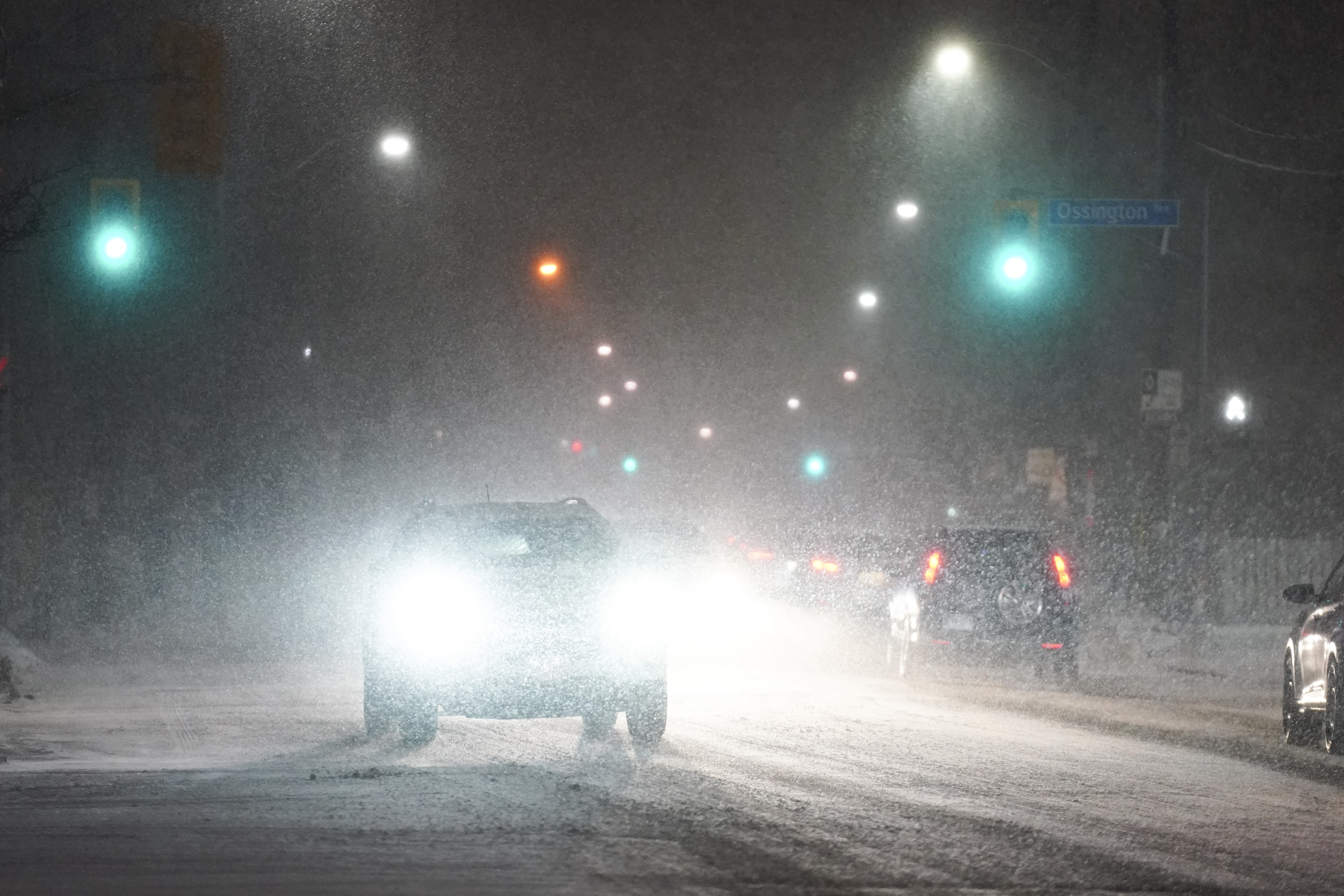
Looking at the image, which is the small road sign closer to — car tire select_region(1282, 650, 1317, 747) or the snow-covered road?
the snow-covered road

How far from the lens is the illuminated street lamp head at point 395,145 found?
94.6ft

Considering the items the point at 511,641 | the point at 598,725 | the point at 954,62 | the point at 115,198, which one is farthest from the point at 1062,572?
the point at 115,198

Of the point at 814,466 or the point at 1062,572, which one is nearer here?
the point at 1062,572

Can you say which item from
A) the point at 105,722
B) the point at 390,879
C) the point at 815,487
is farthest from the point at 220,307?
the point at 815,487

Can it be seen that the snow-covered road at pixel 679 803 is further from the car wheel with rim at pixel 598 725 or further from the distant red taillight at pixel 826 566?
the distant red taillight at pixel 826 566

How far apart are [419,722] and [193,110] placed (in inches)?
265

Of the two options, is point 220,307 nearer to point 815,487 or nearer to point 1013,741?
point 1013,741

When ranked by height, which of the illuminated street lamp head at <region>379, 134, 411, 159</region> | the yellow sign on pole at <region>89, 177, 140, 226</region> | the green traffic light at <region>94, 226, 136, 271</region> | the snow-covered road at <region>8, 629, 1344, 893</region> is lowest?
the snow-covered road at <region>8, 629, 1344, 893</region>

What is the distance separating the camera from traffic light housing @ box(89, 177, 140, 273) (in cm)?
1914

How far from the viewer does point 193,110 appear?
1683cm

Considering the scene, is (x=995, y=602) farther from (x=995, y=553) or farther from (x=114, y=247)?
(x=114, y=247)

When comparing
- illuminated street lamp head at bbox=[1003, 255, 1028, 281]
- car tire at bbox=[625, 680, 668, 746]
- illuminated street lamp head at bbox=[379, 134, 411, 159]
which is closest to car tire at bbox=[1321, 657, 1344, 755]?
car tire at bbox=[625, 680, 668, 746]

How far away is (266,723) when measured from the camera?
1458 cm

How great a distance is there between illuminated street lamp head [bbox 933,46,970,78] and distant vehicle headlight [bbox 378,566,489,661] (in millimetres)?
14448
